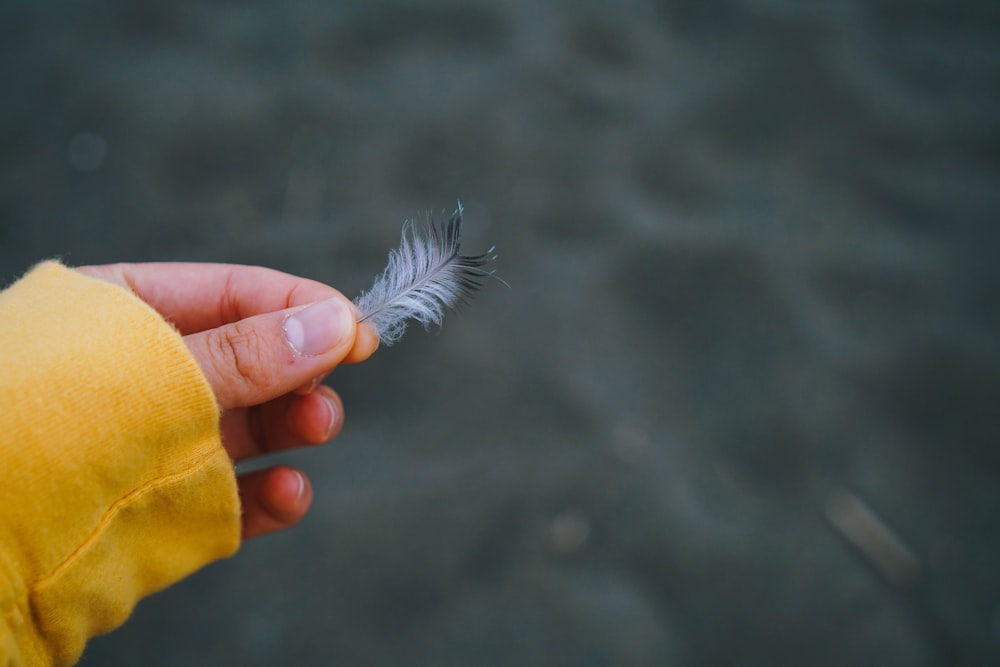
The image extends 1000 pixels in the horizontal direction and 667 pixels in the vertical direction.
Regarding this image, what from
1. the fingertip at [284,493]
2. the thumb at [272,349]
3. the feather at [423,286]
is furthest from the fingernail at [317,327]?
the fingertip at [284,493]

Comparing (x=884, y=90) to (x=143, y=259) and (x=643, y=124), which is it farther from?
(x=143, y=259)

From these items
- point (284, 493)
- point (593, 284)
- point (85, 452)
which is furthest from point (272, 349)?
point (593, 284)

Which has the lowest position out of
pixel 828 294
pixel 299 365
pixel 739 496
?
pixel 739 496

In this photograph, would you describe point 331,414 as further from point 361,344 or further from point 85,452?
point 85,452

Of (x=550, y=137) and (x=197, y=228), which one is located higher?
(x=550, y=137)

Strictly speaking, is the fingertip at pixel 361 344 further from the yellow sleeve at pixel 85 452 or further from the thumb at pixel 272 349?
the yellow sleeve at pixel 85 452

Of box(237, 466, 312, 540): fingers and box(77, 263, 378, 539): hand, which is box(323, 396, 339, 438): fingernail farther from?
box(237, 466, 312, 540): fingers

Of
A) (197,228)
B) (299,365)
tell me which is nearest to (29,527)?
(299,365)
